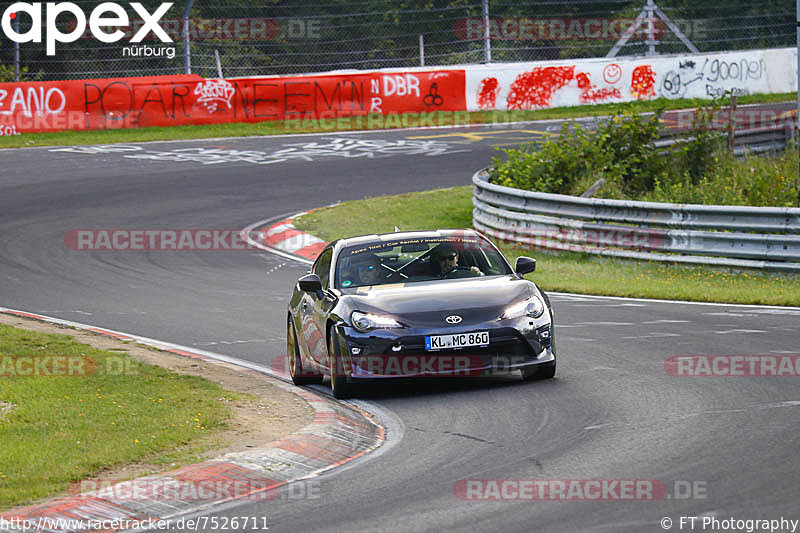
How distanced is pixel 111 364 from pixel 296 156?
20.6 meters

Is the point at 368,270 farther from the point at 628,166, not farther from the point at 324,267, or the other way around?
the point at 628,166

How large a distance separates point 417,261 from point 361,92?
2563 cm

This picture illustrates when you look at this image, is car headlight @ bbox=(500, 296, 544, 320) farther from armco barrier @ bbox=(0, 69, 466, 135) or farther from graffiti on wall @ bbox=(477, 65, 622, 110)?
graffiti on wall @ bbox=(477, 65, 622, 110)

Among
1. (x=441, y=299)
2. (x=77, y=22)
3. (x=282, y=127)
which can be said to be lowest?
(x=441, y=299)

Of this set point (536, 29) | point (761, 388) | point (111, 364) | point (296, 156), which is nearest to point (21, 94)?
point (296, 156)

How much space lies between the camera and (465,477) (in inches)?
277

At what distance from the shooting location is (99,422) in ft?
28.7

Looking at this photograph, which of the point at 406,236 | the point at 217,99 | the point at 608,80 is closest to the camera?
the point at 406,236

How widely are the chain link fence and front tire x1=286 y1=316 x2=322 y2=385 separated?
22.4 meters

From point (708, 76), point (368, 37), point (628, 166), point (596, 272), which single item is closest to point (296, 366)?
point (596, 272)

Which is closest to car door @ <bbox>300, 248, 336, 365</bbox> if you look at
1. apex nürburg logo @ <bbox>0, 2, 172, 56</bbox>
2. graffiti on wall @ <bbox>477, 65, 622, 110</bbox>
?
apex nürburg logo @ <bbox>0, 2, 172, 56</bbox>

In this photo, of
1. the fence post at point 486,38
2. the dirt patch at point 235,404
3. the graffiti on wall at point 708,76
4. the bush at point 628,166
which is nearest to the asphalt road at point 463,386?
the dirt patch at point 235,404

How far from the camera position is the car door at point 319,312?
1058cm

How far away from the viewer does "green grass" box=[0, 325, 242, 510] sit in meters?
7.39
